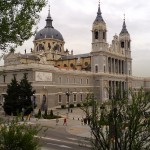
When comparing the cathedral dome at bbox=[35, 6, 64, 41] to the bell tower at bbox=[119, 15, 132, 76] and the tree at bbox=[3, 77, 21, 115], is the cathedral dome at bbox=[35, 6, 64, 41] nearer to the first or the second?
the bell tower at bbox=[119, 15, 132, 76]

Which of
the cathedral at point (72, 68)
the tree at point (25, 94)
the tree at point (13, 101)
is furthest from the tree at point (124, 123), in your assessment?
the tree at point (13, 101)

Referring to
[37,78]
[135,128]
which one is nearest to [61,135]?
[135,128]

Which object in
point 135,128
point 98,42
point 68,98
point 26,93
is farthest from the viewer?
point 98,42

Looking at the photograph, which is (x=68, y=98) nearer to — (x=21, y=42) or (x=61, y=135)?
(x=61, y=135)

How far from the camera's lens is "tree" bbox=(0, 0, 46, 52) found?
610 inches

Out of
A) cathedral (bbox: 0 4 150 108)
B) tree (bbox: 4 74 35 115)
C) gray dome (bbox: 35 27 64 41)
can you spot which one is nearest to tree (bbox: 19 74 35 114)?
tree (bbox: 4 74 35 115)

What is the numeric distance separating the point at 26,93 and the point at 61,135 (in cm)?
1979

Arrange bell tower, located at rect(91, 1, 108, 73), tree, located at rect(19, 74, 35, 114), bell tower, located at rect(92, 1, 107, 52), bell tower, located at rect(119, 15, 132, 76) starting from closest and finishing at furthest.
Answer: tree, located at rect(19, 74, 35, 114) < bell tower, located at rect(91, 1, 108, 73) < bell tower, located at rect(92, 1, 107, 52) < bell tower, located at rect(119, 15, 132, 76)

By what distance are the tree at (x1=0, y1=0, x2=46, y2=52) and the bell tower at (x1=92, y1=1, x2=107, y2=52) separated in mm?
67111

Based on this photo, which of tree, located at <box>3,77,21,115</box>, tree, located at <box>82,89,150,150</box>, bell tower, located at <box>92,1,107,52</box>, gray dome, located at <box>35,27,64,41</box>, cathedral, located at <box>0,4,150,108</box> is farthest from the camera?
gray dome, located at <box>35,27,64,41</box>

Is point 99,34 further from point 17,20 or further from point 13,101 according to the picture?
point 17,20

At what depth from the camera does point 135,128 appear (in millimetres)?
14141

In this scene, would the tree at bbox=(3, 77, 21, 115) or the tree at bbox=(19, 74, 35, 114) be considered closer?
the tree at bbox=(3, 77, 21, 115)

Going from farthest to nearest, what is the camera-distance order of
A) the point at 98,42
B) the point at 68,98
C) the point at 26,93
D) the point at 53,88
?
the point at 98,42 < the point at 68,98 < the point at 53,88 < the point at 26,93
